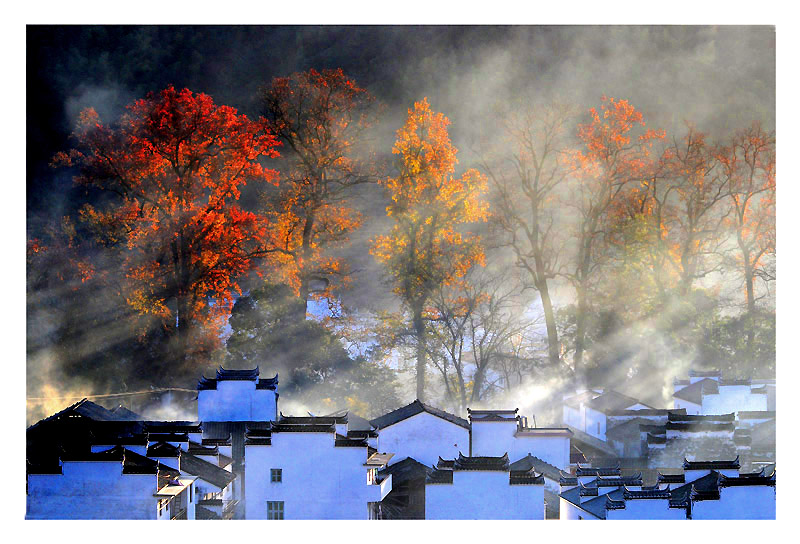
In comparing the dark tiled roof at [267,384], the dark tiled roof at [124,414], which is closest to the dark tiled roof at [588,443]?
the dark tiled roof at [267,384]

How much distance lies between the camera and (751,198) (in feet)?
25.5

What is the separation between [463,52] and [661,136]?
1.81 m

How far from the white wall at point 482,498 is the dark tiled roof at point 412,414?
1.03 m

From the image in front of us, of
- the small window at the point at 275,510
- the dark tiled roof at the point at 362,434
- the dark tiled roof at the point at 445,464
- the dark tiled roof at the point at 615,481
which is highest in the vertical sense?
the dark tiled roof at the point at 362,434

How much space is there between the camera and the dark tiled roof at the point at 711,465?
22.4ft

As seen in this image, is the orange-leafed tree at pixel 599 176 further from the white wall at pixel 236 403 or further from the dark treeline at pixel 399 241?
the white wall at pixel 236 403

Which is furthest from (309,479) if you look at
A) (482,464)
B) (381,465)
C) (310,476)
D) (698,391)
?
(698,391)

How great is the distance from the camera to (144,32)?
24.2 feet

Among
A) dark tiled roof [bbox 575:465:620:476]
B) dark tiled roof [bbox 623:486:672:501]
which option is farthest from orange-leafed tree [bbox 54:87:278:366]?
dark tiled roof [bbox 623:486:672:501]

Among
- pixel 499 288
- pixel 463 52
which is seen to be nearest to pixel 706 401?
pixel 499 288

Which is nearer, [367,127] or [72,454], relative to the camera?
[72,454]

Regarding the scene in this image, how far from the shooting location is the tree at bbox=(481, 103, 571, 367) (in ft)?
25.6

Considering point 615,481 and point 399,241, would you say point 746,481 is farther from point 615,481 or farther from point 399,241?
point 399,241

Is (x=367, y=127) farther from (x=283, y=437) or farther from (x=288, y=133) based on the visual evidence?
(x=283, y=437)
